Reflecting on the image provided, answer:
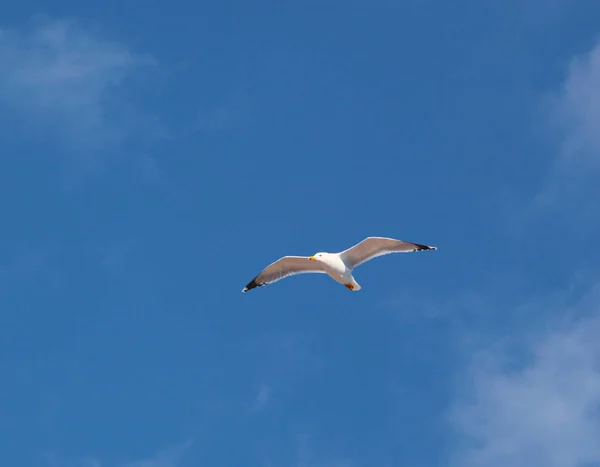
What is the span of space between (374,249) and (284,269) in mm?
3107

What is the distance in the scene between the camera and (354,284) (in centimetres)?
3092

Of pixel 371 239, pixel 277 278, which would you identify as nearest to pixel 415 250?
pixel 371 239

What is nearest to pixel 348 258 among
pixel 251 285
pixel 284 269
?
pixel 284 269

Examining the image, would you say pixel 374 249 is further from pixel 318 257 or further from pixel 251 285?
pixel 251 285

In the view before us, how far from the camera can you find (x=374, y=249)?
31078mm

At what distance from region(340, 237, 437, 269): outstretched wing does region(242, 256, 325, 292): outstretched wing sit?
3.67ft

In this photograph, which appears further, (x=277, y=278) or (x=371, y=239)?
(x=277, y=278)

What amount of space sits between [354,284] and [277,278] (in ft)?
9.42

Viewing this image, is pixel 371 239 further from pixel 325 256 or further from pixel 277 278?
pixel 277 278

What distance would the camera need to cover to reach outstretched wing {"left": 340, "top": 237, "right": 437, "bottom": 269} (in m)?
30.8

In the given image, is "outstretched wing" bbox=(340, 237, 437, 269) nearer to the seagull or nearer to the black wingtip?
the seagull

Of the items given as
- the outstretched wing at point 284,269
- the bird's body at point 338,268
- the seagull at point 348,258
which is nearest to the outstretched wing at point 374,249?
the seagull at point 348,258

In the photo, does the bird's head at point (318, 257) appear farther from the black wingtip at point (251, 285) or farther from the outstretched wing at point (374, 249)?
the black wingtip at point (251, 285)

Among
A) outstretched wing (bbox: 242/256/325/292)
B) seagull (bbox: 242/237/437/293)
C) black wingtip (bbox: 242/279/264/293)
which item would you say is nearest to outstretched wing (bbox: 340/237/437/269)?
seagull (bbox: 242/237/437/293)
